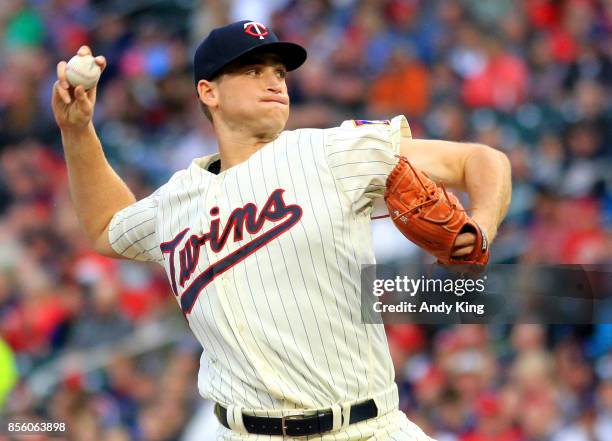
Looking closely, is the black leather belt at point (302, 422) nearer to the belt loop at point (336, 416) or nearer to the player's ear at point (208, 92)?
the belt loop at point (336, 416)

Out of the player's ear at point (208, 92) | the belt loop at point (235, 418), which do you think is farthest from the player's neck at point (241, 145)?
the belt loop at point (235, 418)

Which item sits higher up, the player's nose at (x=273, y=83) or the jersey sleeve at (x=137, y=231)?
the player's nose at (x=273, y=83)

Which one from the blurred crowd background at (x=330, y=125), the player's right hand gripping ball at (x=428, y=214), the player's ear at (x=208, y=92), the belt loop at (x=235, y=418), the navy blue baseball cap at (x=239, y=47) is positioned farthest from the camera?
the blurred crowd background at (x=330, y=125)

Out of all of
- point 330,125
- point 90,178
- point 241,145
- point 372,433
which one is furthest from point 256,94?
point 330,125

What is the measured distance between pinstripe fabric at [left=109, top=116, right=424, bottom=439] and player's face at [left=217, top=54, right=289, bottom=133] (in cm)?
17

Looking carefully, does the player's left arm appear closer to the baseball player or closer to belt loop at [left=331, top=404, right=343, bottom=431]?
the baseball player

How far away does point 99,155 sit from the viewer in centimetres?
387

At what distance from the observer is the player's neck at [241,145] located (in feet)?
11.6

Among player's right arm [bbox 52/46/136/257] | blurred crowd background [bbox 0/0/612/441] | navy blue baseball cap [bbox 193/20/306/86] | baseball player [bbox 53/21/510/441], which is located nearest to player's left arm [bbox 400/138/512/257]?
baseball player [bbox 53/21/510/441]

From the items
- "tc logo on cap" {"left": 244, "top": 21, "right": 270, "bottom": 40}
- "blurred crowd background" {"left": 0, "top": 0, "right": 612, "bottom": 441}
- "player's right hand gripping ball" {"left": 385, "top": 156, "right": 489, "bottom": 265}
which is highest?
"tc logo on cap" {"left": 244, "top": 21, "right": 270, "bottom": 40}

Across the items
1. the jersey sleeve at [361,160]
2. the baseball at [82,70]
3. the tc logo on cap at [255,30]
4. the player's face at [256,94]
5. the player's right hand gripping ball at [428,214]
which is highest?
the tc logo on cap at [255,30]

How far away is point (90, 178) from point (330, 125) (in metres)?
4.37

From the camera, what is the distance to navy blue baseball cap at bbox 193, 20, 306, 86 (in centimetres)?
348

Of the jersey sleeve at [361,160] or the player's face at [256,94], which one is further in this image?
the player's face at [256,94]
